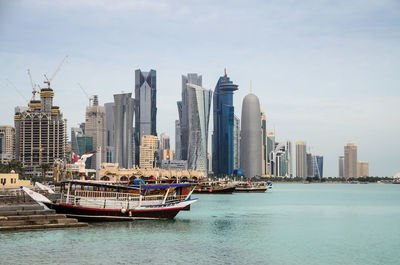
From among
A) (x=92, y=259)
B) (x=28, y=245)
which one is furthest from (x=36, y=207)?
(x=92, y=259)

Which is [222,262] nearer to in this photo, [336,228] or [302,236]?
Result: [302,236]

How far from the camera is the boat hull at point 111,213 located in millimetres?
60344

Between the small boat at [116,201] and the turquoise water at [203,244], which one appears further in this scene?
the small boat at [116,201]

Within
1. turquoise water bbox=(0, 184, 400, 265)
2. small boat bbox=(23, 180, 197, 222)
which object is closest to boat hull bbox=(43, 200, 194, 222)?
small boat bbox=(23, 180, 197, 222)

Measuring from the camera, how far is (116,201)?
64125mm

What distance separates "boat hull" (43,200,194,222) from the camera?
60344 mm

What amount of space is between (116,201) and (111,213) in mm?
1752

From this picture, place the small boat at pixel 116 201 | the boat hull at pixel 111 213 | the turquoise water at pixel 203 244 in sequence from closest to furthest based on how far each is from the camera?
the turquoise water at pixel 203 244 < the boat hull at pixel 111 213 < the small boat at pixel 116 201

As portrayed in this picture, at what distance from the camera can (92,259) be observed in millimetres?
40188

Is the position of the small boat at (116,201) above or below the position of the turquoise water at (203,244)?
above

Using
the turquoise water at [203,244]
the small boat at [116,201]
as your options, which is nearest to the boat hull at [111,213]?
the small boat at [116,201]

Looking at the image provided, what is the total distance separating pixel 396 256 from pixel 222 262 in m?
17.6

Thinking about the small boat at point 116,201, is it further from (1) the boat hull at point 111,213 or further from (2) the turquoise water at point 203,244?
(2) the turquoise water at point 203,244

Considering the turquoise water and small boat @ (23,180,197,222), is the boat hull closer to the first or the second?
small boat @ (23,180,197,222)
